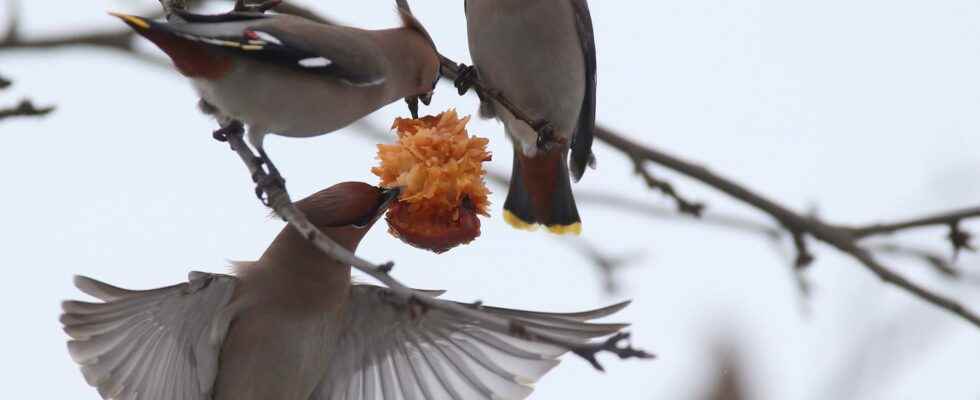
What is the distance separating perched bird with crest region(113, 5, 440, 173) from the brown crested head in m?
0.18

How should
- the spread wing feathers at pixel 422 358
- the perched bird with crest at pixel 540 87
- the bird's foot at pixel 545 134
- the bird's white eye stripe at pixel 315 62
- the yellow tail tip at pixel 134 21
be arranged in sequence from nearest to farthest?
the yellow tail tip at pixel 134 21 → the bird's white eye stripe at pixel 315 62 → the spread wing feathers at pixel 422 358 → the bird's foot at pixel 545 134 → the perched bird with crest at pixel 540 87

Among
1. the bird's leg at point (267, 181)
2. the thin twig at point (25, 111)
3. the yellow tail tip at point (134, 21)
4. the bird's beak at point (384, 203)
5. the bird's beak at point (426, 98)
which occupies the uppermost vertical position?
the yellow tail tip at point (134, 21)

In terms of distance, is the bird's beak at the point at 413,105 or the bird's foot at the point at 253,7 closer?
the bird's foot at the point at 253,7

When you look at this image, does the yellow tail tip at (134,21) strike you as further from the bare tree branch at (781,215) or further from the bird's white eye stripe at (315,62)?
the bare tree branch at (781,215)

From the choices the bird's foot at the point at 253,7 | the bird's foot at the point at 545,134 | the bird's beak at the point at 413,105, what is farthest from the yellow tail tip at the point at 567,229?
the bird's foot at the point at 253,7

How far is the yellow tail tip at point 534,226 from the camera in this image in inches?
206

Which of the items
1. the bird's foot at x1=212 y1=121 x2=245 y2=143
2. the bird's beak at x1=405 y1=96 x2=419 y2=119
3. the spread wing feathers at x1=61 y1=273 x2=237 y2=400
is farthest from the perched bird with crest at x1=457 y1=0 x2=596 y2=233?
the bird's foot at x1=212 y1=121 x2=245 y2=143

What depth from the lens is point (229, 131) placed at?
3.59m

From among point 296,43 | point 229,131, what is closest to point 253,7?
point 296,43

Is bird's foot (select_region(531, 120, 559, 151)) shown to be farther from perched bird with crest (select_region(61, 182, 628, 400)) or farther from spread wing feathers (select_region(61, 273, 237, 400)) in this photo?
spread wing feathers (select_region(61, 273, 237, 400))

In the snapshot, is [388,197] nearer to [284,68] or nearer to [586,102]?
[284,68]

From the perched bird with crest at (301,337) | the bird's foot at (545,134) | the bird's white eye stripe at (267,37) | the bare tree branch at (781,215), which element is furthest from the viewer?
the bare tree branch at (781,215)

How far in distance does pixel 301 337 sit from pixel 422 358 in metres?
0.40

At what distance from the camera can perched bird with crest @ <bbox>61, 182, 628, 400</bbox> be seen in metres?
3.90
